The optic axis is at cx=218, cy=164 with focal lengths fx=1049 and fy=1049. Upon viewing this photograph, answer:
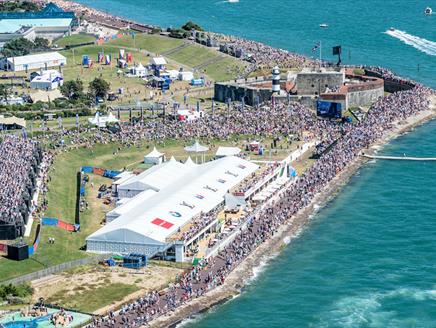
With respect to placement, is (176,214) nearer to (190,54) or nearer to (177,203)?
(177,203)

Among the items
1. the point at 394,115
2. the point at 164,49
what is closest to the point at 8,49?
the point at 164,49

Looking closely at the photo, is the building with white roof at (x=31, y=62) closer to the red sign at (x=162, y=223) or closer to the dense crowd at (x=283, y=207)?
the dense crowd at (x=283, y=207)

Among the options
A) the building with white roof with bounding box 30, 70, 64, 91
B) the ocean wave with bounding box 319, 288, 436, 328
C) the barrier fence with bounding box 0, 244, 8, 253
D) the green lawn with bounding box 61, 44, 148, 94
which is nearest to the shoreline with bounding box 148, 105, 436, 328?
the ocean wave with bounding box 319, 288, 436, 328

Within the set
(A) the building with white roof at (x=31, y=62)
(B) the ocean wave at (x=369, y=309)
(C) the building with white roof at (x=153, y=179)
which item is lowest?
(B) the ocean wave at (x=369, y=309)

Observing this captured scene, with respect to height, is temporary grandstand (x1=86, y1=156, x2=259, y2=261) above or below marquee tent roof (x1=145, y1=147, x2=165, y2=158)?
below

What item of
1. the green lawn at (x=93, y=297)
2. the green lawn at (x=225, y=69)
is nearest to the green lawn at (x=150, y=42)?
the green lawn at (x=225, y=69)

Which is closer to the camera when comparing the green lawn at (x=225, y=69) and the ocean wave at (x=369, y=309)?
the ocean wave at (x=369, y=309)

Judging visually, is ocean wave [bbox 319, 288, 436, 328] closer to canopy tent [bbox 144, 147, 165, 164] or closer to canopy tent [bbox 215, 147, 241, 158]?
canopy tent [bbox 215, 147, 241, 158]
